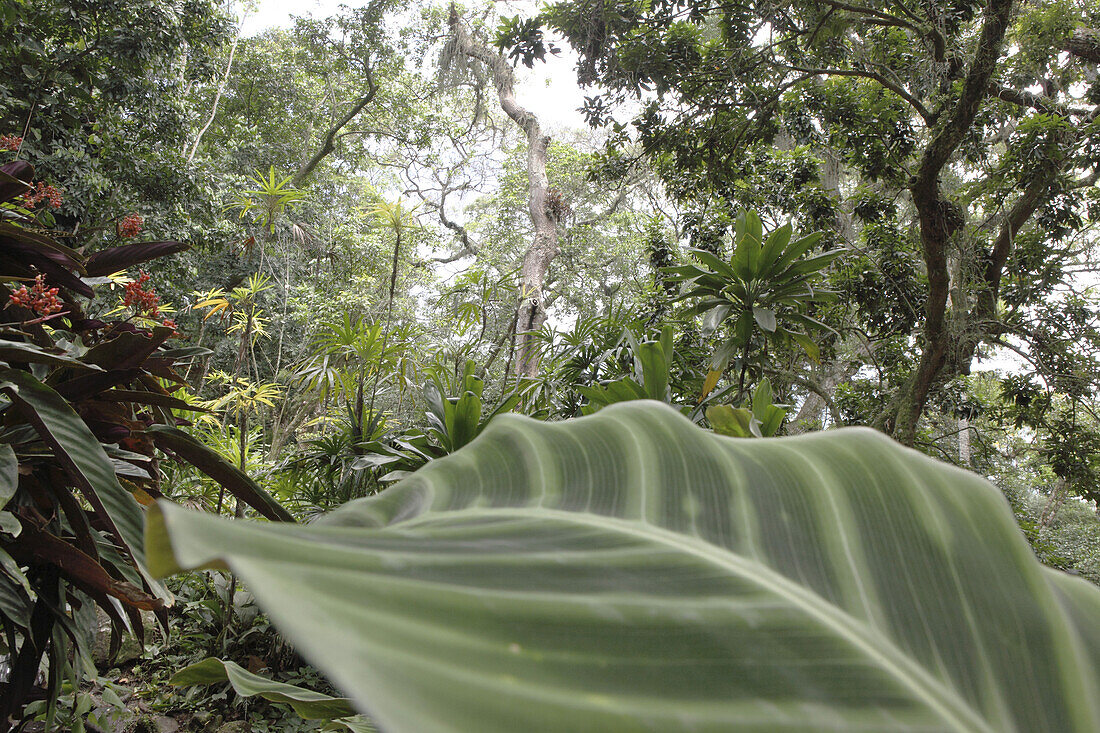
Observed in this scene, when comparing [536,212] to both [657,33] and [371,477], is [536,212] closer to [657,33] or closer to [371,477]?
[657,33]

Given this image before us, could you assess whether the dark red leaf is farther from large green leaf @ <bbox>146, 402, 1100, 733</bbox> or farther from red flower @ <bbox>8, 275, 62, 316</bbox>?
large green leaf @ <bbox>146, 402, 1100, 733</bbox>

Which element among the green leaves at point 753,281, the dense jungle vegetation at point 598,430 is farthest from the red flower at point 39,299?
the green leaves at point 753,281

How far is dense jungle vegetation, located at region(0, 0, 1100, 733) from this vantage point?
186 mm

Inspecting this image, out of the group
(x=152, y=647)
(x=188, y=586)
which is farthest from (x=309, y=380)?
(x=152, y=647)

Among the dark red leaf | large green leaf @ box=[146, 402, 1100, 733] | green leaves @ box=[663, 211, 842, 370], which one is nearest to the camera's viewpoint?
large green leaf @ box=[146, 402, 1100, 733]

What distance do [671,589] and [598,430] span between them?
0.10 m

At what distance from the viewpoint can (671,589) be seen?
0.21 meters

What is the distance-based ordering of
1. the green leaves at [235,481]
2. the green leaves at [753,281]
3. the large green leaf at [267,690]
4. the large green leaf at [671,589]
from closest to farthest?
1. the large green leaf at [671,589]
2. the large green leaf at [267,690]
3. the green leaves at [235,481]
4. the green leaves at [753,281]

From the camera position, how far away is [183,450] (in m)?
0.96

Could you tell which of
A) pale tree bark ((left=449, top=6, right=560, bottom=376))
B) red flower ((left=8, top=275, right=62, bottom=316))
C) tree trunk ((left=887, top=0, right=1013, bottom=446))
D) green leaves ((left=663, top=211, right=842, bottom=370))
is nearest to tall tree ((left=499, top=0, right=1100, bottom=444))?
tree trunk ((left=887, top=0, right=1013, bottom=446))

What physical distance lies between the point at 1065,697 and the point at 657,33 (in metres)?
3.75

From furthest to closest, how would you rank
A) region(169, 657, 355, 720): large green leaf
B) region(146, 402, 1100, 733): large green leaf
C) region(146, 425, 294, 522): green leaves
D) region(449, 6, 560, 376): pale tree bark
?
region(449, 6, 560, 376): pale tree bark → region(146, 425, 294, 522): green leaves → region(169, 657, 355, 720): large green leaf → region(146, 402, 1100, 733): large green leaf

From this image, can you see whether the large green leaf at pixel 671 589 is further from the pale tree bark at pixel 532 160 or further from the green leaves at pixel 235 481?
the pale tree bark at pixel 532 160

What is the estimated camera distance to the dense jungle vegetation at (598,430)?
0.61ft
